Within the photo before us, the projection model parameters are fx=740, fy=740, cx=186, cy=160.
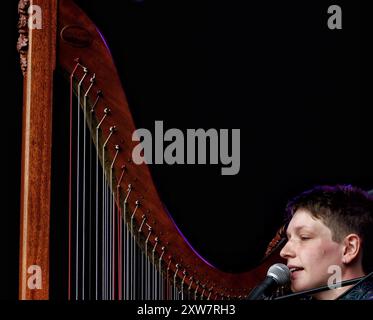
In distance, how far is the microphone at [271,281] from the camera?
1.41 meters

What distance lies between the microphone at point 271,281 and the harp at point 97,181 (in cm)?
27

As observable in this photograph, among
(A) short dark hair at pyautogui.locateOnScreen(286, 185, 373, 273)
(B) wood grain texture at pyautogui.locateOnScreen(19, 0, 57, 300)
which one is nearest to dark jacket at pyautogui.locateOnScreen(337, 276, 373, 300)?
(A) short dark hair at pyautogui.locateOnScreen(286, 185, 373, 273)

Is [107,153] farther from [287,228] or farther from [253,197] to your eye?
[253,197]

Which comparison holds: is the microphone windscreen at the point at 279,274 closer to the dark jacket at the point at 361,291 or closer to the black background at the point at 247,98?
the dark jacket at the point at 361,291

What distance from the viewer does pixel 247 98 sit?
9.04 ft

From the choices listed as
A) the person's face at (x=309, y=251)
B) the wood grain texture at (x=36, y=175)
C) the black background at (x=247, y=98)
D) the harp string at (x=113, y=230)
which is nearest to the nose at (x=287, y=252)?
the person's face at (x=309, y=251)

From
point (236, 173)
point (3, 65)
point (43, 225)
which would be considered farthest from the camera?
point (236, 173)

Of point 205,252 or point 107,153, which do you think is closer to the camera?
point 107,153

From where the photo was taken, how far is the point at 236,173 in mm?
2762

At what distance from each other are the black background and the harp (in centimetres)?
85

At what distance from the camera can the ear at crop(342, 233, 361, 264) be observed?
1.84 metres

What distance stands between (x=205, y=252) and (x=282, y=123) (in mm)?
569
